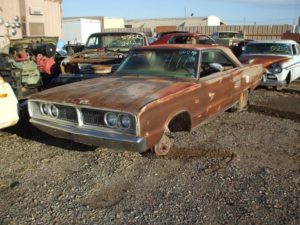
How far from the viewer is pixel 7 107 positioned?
489 cm

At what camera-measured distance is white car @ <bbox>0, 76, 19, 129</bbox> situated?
15.9 feet

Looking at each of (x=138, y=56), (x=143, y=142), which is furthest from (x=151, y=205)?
(x=138, y=56)

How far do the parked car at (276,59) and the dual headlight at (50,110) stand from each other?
5120 millimetres

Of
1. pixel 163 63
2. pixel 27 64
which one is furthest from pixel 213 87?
pixel 27 64

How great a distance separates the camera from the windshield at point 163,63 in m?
5.16

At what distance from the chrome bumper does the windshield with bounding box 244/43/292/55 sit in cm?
731

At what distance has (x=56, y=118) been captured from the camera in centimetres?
459

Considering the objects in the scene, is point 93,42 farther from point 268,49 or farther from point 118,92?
point 118,92

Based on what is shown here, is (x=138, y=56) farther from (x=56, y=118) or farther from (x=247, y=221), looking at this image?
(x=247, y=221)

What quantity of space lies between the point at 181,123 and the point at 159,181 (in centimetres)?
106

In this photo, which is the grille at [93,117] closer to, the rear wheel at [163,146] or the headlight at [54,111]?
the headlight at [54,111]

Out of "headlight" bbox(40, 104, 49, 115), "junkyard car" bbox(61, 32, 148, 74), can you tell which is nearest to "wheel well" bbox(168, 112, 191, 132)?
"headlight" bbox(40, 104, 49, 115)

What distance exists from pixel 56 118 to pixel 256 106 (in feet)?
15.6

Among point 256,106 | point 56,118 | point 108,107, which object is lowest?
point 256,106
